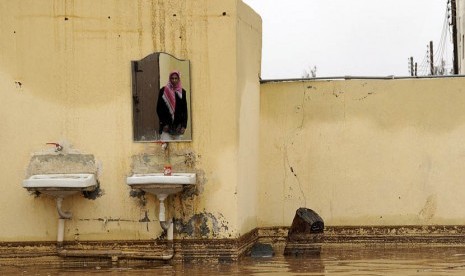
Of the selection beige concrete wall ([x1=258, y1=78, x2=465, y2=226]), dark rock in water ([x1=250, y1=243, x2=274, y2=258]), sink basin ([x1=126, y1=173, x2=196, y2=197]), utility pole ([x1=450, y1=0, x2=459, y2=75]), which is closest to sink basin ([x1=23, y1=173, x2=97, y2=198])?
sink basin ([x1=126, y1=173, x2=196, y2=197])

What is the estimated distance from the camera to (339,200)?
379 inches

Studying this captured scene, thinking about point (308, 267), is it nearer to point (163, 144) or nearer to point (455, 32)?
point (163, 144)

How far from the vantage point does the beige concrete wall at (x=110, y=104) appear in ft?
27.5

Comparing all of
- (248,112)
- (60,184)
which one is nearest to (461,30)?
(248,112)

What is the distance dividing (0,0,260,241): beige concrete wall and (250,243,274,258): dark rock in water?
51 cm

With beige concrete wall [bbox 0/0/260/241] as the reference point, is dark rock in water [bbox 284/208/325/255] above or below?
below

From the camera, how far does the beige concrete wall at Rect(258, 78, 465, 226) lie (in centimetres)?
957

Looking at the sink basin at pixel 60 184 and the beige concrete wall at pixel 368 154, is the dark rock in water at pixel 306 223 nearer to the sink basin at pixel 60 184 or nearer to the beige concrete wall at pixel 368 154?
the beige concrete wall at pixel 368 154

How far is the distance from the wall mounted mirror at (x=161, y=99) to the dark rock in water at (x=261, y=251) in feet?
5.36

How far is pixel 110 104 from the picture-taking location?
334 inches

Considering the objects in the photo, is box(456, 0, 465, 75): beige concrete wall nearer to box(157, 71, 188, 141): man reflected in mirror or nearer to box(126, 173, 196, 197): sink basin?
box(157, 71, 188, 141): man reflected in mirror

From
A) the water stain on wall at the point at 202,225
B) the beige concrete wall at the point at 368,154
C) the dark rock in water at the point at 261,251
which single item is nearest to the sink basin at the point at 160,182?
the water stain on wall at the point at 202,225

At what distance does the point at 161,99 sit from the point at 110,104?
1.89 ft

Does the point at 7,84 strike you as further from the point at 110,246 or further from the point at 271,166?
the point at 271,166
